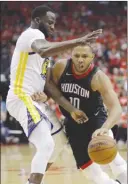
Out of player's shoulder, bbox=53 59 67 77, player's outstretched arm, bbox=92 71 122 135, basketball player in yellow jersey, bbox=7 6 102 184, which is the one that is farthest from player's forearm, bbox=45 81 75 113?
player's outstretched arm, bbox=92 71 122 135

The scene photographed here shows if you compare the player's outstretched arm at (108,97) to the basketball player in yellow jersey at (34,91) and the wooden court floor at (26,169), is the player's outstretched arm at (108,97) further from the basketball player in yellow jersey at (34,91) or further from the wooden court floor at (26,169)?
the wooden court floor at (26,169)

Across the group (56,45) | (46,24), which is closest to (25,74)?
(46,24)

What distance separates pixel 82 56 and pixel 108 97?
468 mm

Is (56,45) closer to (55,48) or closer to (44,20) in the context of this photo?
(55,48)

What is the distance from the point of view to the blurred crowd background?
16.4m

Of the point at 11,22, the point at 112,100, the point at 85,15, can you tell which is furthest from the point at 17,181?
the point at 85,15

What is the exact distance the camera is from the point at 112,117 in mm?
4453

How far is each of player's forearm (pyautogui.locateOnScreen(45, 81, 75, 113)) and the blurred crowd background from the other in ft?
28.2

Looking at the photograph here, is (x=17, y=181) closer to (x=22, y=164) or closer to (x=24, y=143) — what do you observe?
(x=22, y=164)

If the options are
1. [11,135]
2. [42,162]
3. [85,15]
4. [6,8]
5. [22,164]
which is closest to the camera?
[42,162]

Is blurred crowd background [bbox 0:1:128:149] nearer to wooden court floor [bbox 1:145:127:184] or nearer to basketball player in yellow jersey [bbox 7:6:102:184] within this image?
wooden court floor [bbox 1:145:127:184]

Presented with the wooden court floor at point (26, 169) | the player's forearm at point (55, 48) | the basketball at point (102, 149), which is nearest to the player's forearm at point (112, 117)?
the basketball at point (102, 149)

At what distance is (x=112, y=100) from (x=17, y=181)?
8.78ft

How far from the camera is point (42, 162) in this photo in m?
4.46
